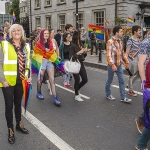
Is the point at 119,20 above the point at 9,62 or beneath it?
above

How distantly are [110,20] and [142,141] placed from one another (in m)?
18.8

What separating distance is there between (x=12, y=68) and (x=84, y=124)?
66.3 inches

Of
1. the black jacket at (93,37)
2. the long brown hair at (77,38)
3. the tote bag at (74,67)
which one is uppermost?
the black jacket at (93,37)

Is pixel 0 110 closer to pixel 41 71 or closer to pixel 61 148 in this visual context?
pixel 41 71

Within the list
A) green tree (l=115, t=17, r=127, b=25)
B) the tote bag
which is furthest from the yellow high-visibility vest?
green tree (l=115, t=17, r=127, b=25)

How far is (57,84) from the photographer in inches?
321

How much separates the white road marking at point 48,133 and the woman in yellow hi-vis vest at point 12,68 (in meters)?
0.56

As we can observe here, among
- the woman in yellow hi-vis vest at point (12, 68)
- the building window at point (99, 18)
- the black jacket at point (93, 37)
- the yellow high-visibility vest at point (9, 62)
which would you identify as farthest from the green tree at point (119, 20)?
the yellow high-visibility vest at point (9, 62)

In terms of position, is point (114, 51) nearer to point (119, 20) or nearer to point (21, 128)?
point (21, 128)

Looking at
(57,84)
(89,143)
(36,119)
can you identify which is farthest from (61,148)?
(57,84)

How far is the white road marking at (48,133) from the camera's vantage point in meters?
3.66

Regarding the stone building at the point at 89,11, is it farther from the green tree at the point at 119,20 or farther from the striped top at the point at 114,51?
the striped top at the point at 114,51

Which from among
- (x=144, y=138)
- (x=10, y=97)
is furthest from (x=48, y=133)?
(x=144, y=138)

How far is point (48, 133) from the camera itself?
13.6 feet
